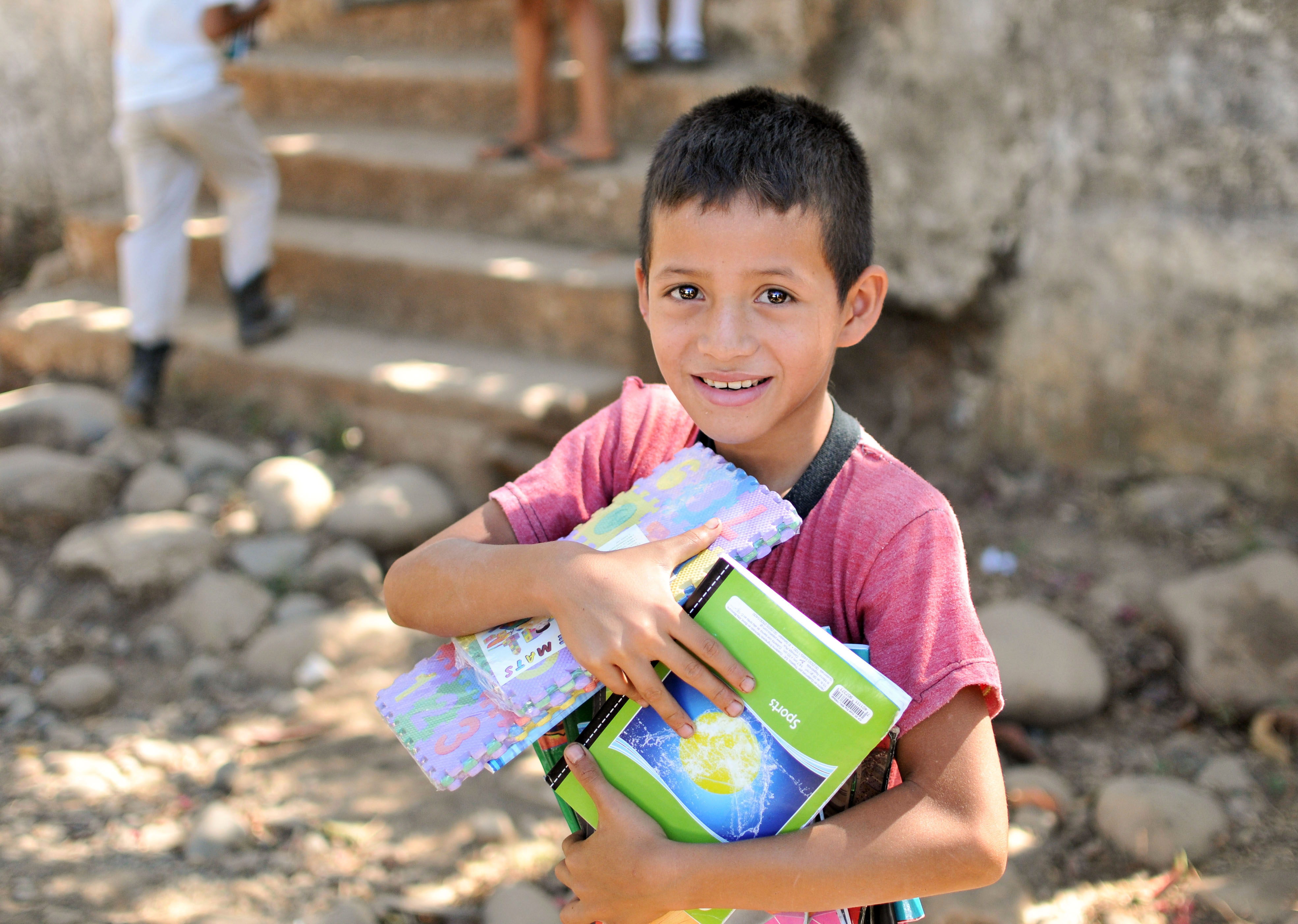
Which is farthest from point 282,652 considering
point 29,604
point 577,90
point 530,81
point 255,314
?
point 577,90

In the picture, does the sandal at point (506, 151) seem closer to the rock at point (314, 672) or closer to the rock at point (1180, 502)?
the rock at point (314, 672)

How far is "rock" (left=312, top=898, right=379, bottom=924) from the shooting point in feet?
7.12

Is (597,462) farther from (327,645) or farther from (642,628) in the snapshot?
(327,645)

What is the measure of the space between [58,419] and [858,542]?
12.5 ft

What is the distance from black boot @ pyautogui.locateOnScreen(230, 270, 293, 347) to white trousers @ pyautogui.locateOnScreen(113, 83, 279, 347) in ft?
0.11

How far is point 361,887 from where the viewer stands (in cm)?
235

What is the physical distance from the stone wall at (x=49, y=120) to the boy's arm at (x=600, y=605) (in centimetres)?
497

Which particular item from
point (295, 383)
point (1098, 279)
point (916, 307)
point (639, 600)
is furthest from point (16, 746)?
point (1098, 279)

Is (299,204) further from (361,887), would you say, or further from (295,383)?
(361,887)

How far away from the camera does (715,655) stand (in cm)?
108

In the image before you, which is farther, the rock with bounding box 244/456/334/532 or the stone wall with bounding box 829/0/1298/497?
the rock with bounding box 244/456/334/532

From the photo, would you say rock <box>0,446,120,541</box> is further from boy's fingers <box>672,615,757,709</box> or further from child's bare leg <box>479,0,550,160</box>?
boy's fingers <box>672,615,757,709</box>

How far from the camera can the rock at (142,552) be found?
3.38 m

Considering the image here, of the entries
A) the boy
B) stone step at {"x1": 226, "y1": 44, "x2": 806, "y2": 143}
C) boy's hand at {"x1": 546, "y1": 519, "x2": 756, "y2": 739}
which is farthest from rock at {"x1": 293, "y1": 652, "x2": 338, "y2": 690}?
stone step at {"x1": 226, "y1": 44, "x2": 806, "y2": 143}
